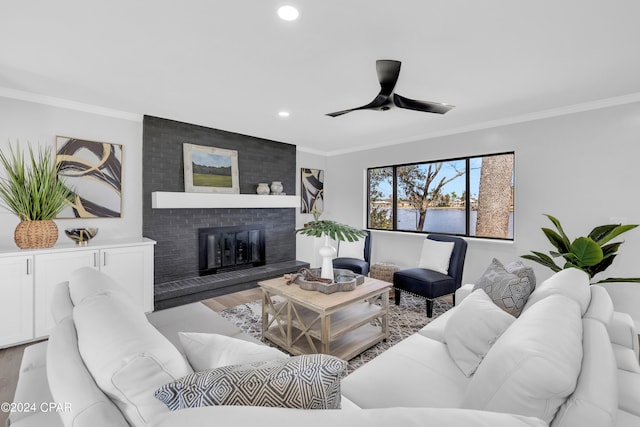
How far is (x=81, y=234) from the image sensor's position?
309 cm

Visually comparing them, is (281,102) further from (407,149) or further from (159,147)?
(407,149)

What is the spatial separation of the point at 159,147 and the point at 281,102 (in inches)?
71.6

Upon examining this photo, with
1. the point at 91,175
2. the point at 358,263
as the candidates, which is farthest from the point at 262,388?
the point at 91,175

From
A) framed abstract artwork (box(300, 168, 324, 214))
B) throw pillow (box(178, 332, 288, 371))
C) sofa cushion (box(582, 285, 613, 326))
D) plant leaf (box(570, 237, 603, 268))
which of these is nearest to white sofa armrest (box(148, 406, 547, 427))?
throw pillow (box(178, 332, 288, 371))

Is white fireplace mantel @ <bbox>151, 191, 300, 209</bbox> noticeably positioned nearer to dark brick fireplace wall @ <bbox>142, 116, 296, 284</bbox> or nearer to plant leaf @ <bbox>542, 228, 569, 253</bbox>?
dark brick fireplace wall @ <bbox>142, 116, 296, 284</bbox>

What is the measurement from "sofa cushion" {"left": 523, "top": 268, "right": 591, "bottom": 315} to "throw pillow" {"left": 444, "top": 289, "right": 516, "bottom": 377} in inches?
8.6

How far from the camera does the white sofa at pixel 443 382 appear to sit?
0.59 m

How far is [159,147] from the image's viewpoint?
3.78 m

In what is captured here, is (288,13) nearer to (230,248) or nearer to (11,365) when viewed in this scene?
(11,365)

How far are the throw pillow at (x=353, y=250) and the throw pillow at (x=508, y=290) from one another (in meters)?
2.48

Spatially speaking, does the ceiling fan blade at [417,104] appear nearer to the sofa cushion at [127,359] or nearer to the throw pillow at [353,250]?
the sofa cushion at [127,359]

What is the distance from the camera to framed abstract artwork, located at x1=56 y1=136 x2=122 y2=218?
3.18 m

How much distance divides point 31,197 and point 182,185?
59.7 inches

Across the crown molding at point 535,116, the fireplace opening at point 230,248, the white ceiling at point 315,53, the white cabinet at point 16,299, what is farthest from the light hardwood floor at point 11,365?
the crown molding at point 535,116
